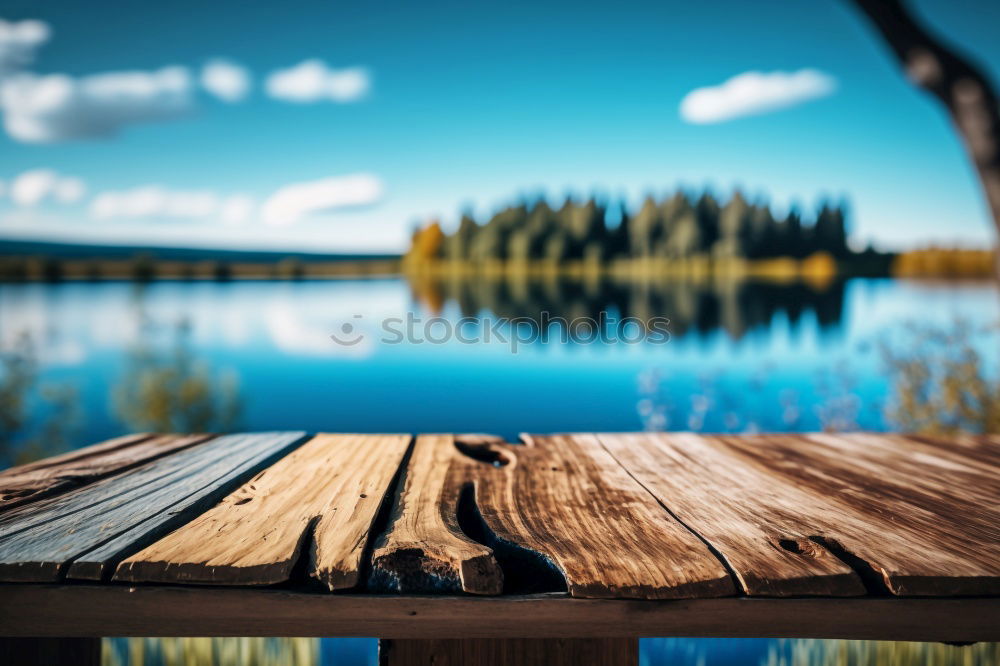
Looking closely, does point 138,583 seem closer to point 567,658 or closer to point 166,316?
point 567,658

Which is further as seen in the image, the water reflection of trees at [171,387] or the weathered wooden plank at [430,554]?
the water reflection of trees at [171,387]

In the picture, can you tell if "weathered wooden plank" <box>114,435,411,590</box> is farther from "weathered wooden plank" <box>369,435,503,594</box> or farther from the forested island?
the forested island

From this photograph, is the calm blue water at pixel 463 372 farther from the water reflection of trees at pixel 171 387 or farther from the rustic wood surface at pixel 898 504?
the rustic wood surface at pixel 898 504

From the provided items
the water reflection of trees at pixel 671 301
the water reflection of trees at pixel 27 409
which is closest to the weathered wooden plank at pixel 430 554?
the water reflection of trees at pixel 27 409

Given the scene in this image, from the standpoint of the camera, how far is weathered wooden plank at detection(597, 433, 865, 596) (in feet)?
3.49

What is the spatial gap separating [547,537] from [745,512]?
1.64 feet

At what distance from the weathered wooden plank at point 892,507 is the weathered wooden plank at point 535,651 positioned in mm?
468

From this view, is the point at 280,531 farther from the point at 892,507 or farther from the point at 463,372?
the point at 463,372

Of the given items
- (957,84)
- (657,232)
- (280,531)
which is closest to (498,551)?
(280,531)

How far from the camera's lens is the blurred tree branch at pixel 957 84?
2.25 meters

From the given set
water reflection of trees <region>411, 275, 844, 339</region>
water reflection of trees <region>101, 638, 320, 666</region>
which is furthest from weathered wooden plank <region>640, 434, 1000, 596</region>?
water reflection of trees <region>411, 275, 844, 339</region>

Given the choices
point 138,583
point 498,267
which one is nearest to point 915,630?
point 138,583

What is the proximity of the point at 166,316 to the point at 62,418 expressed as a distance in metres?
2.16

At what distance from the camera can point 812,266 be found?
2418 inches
